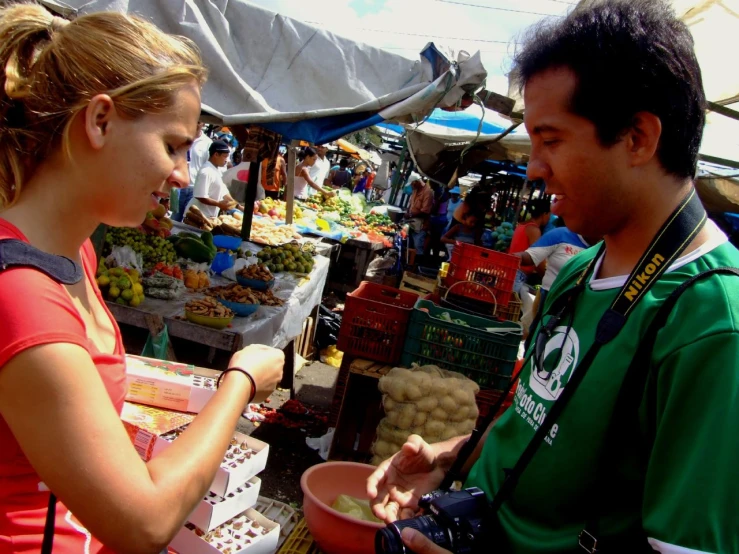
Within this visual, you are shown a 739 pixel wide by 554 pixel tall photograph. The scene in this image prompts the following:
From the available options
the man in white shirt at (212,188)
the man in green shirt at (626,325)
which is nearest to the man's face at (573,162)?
Answer: the man in green shirt at (626,325)

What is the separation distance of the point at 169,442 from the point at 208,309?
8.20ft

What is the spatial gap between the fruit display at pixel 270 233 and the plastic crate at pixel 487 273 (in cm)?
285

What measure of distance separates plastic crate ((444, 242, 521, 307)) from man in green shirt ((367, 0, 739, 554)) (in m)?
4.17

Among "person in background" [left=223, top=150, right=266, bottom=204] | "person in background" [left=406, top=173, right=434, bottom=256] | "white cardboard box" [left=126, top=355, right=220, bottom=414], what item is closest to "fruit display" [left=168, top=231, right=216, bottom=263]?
"white cardboard box" [left=126, top=355, right=220, bottom=414]

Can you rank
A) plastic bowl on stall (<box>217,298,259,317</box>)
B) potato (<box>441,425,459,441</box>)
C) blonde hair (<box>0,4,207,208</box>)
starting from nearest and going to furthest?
1. blonde hair (<box>0,4,207,208</box>)
2. potato (<box>441,425,459,441</box>)
3. plastic bowl on stall (<box>217,298,259,317</box>)

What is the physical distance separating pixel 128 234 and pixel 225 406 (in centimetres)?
442

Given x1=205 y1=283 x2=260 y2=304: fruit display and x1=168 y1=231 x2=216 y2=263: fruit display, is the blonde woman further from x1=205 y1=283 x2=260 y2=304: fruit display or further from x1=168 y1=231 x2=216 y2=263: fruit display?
x1=168 y1=231 x2=216 y2=263: fruit display

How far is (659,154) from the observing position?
1.13 meters

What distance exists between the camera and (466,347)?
13.0 ft

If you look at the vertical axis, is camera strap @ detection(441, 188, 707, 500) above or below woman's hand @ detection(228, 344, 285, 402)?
above

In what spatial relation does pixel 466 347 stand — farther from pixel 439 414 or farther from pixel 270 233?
pixel 270 233

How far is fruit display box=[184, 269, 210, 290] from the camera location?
4.85 meters

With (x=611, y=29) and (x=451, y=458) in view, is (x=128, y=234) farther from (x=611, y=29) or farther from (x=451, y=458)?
(x=611, y=29)

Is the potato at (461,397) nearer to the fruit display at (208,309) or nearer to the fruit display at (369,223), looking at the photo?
the fruit display at (208,309)
